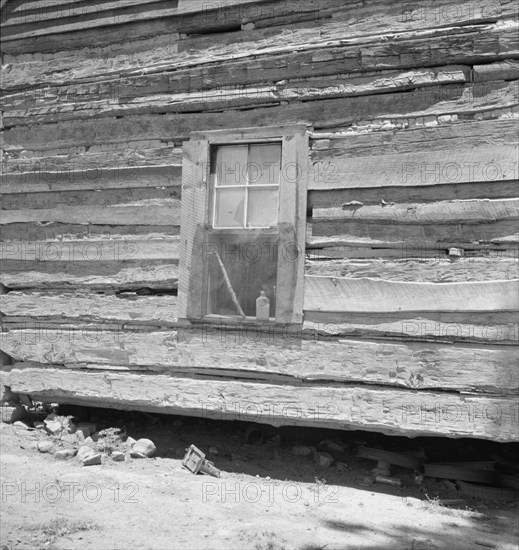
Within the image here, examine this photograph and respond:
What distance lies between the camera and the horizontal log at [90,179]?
6.37 meters

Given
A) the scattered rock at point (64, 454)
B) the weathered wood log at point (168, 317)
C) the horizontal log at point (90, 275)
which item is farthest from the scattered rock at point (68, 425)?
the horizontal log at point (90, 275)

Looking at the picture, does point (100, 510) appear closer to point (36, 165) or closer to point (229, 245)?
point (229, 245)

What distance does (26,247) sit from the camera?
686cm

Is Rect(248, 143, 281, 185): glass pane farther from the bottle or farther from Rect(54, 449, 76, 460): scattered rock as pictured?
Rect(54, 449, 76, 460): scattered rock

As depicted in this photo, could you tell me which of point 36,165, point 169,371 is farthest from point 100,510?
→ point 36,165

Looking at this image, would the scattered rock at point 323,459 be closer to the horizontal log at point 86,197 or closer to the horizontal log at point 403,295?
the horizontal log at point 403,295

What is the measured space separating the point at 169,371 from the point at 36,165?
2456 mm

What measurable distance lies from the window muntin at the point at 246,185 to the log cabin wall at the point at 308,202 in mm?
263

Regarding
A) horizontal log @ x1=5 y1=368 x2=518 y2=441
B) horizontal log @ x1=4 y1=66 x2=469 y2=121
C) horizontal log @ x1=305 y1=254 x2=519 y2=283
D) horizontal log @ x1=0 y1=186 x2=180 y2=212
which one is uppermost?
horizontal log @ x1=4 y1=66 x2=469 y2=121

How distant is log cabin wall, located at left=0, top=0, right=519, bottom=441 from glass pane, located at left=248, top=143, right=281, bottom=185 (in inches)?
8.5

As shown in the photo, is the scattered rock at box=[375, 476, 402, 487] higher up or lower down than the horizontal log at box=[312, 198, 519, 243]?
lower down

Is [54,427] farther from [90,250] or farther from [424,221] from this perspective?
[424,221]

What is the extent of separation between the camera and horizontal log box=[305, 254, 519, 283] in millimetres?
5332

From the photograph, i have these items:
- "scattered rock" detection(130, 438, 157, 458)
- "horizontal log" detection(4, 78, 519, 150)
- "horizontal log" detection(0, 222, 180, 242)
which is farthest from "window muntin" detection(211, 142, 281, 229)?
"scattered rock" detection(130, 438, 157, 458)
